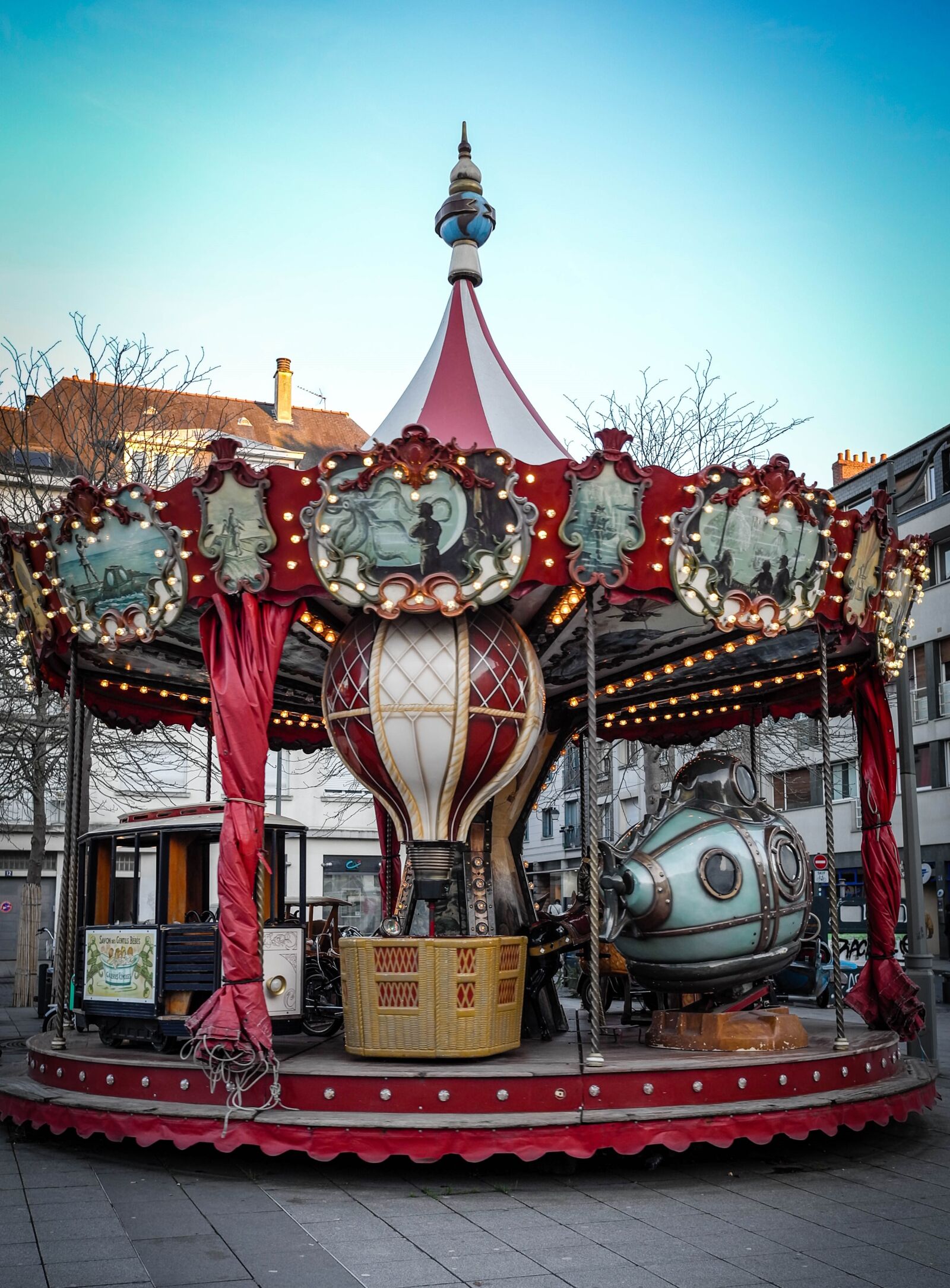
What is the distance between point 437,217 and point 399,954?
294 inches

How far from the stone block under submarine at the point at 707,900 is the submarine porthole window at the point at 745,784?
25 cm

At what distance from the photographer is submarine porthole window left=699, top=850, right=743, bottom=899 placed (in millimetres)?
10055

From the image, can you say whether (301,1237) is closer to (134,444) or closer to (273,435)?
(134,444)

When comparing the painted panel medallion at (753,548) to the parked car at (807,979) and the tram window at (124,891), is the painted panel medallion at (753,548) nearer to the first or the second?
the tram window at (124,891)

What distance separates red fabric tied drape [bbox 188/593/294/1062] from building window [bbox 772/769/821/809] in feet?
92.2

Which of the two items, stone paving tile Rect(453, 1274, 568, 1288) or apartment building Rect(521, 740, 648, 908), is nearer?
stone paving tile Rect(453, 1274, 568, 1288)

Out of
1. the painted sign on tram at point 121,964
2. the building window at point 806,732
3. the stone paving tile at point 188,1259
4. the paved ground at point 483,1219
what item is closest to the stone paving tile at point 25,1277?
the paved ground at point 483,1219

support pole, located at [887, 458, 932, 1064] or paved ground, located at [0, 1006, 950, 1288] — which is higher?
support pole, located at [887, 458, 932, 1064]

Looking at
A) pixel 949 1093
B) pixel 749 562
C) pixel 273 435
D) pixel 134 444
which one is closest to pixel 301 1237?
pixel 749 562

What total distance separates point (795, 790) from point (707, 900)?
28.3m

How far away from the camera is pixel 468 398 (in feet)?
38.7

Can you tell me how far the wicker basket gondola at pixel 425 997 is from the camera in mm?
9367

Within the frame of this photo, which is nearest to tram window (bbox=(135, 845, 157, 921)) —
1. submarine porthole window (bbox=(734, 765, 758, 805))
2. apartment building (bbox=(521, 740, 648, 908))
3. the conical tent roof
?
the conical tent roof

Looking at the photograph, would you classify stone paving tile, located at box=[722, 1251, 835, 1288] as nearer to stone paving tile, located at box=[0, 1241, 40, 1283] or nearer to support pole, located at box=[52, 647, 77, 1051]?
stone paving tile, located at box=[0, 1241, 40, 1283]
